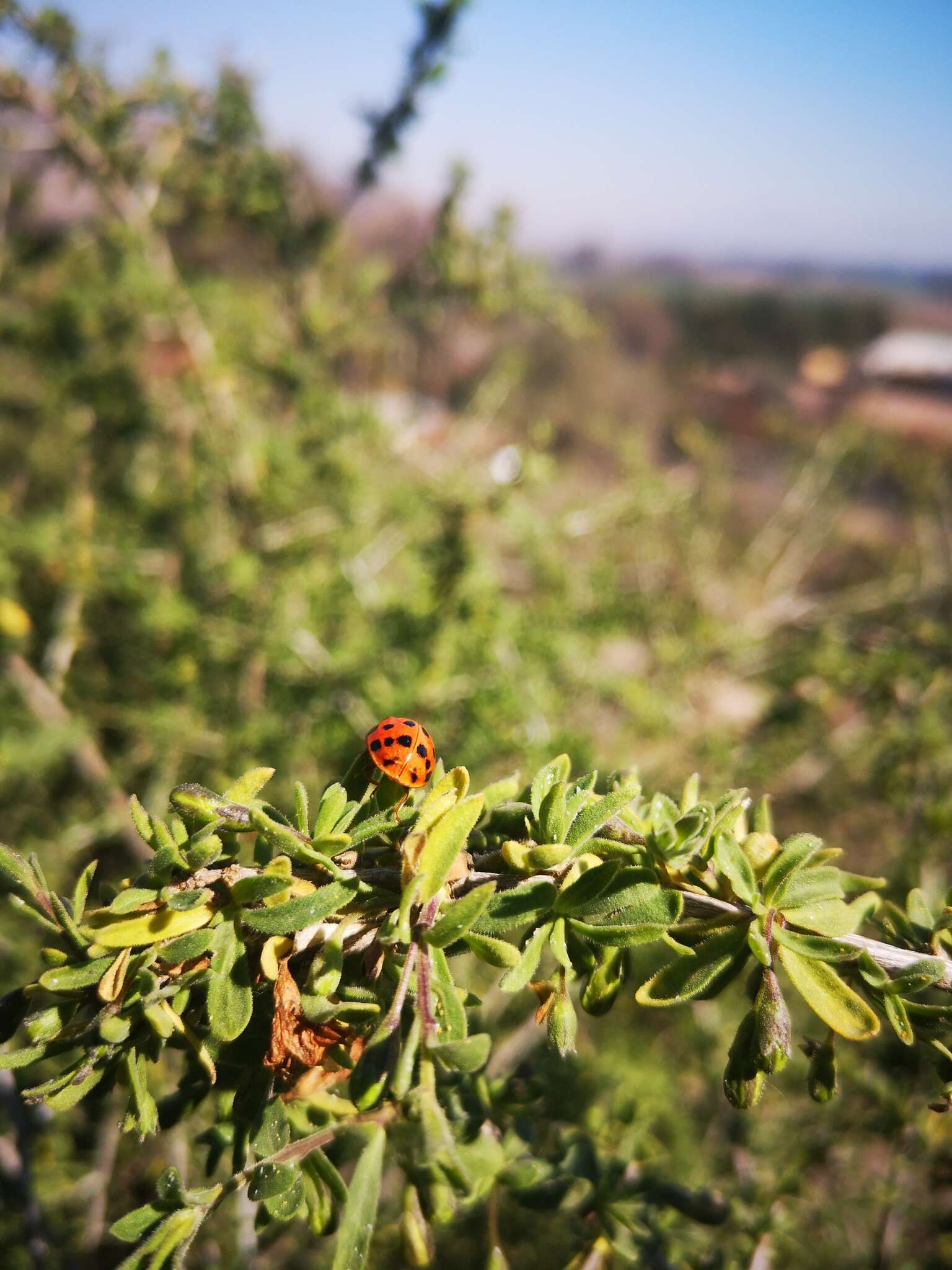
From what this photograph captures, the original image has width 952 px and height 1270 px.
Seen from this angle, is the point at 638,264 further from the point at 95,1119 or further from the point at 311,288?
the point at 95,1119

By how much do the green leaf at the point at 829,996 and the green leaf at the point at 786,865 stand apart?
51 mm

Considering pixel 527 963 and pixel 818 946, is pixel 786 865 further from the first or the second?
pixel 527 963

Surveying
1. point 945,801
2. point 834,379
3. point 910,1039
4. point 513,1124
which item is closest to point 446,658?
point 513,1124

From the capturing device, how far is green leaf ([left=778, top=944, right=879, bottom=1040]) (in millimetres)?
704

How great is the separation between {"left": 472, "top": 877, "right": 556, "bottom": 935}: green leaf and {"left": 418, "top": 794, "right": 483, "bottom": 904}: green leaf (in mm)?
67

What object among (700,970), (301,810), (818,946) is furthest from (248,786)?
(818,946)

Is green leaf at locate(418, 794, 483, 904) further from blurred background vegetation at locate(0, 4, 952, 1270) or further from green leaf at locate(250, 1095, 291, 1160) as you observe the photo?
blurred background vegetation at locate(0, 4, 952, 1270)

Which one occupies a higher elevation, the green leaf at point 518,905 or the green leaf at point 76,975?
the green leaf at point 76,975

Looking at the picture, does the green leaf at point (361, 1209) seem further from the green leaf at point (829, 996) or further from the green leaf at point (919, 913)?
the green leaf at point (919, 913)

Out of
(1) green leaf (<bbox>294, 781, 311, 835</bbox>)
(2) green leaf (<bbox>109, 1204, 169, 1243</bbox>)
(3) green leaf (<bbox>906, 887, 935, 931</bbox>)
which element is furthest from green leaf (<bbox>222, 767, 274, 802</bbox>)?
(3) green leaf (<bbox>906, 887, 935, 931</bbox>)

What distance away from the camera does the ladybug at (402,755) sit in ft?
2.74

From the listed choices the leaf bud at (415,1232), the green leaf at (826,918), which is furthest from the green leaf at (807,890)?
the leaf bud at (415,1232)

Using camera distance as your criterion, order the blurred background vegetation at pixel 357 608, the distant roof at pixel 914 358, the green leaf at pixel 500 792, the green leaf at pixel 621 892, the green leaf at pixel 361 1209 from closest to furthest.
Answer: the green leaf at pixel 361 1209
the green leaf at pixel 621 892
the green leaf at pixel 500 792
the blurred background vegetation at pixel 357 608
the distant roof at pixel 914 358

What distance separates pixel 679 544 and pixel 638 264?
983cm
